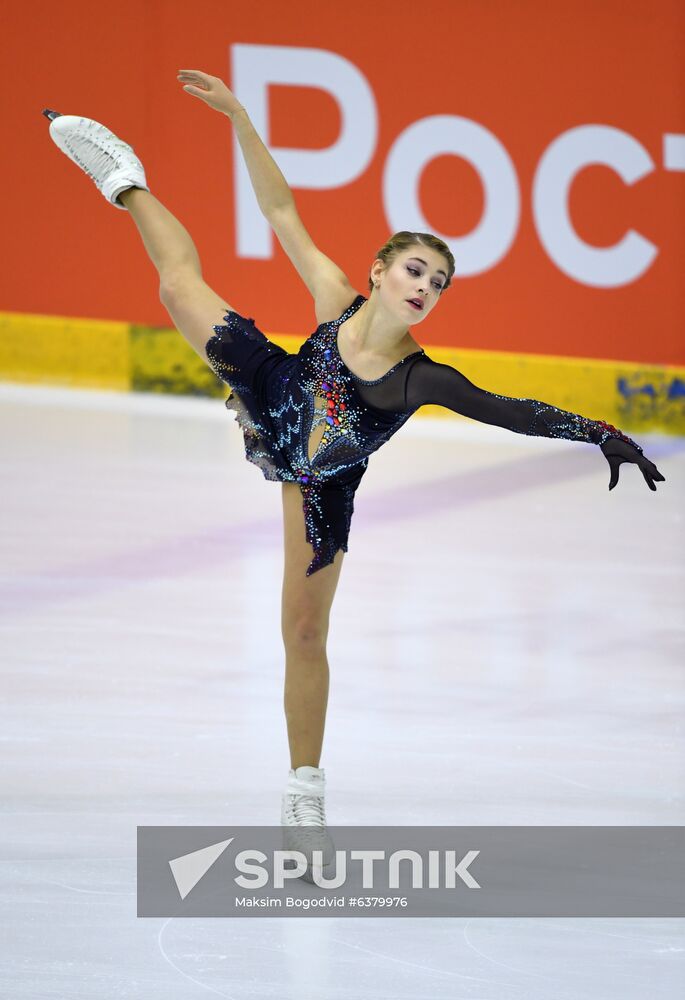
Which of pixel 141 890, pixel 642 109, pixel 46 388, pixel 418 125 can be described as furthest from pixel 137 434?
pixel 141 890

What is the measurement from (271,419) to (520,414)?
1.80ft

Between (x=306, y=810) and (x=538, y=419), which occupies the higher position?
(x=538, y=419)

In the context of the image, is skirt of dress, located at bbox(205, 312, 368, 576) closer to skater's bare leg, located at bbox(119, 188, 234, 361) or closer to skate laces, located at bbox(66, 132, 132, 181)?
skater's bare leg, located at bbox(119, 188, 234, 361)

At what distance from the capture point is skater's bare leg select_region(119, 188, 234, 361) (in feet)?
10.3

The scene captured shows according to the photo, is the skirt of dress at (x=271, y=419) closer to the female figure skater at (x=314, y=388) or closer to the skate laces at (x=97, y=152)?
the female figure skater at (x=314, y=388)

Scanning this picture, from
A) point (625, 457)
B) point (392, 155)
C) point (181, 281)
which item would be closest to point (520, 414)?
point (625, 457)

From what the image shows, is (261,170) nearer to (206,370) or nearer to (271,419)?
(271,419)

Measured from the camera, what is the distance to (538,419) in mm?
2709

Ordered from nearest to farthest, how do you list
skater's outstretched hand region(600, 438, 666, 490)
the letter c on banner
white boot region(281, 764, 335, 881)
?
1. skater's outstretched hand region(600, 438, 666, 490)
2. white boot region(281, 764, 335, 881)
3. the letter c on banner

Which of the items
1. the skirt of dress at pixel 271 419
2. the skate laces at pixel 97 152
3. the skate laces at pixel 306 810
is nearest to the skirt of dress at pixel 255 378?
the skirt of dress at pixel 271 419

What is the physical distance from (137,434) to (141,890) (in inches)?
149

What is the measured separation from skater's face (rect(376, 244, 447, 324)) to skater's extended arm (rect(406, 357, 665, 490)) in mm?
158

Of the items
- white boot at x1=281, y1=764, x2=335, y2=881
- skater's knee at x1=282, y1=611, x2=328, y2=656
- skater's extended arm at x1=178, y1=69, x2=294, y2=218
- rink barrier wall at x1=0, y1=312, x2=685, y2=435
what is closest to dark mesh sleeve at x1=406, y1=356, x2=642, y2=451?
skater's knee at x1=282, y1=611, x2=328, y2=656

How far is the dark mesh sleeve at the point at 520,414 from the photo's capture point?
2701 mm
